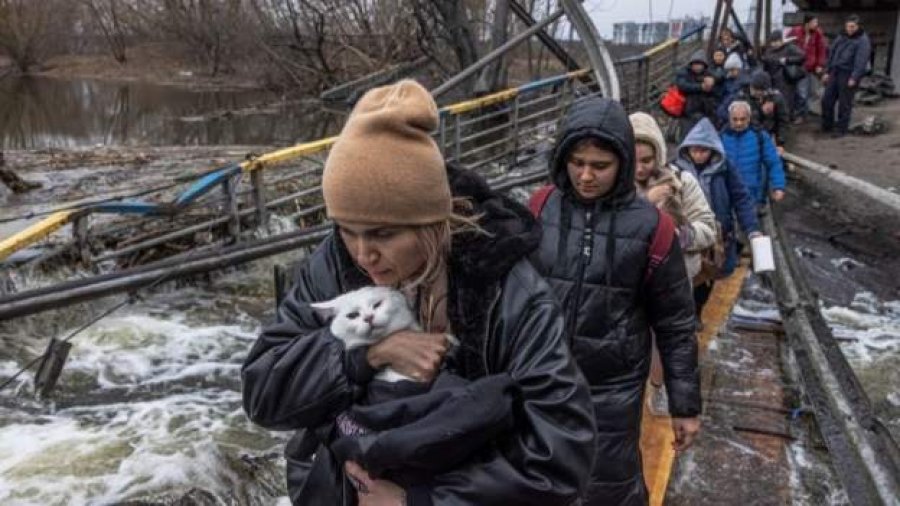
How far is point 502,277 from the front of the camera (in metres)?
1.42

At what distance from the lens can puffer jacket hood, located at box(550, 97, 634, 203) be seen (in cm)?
240

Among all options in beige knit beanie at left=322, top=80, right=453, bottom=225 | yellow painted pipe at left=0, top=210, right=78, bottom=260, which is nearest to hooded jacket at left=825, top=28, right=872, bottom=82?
yellow painted pipe at left=0, top=210, right=78, bottom=260

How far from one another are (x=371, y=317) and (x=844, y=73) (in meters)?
13.0

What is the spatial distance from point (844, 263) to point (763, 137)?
7.67ft

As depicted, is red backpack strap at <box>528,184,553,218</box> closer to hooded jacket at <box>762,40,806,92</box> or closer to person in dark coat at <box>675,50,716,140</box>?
person in dark coat at <box>675,50,716,140</box>

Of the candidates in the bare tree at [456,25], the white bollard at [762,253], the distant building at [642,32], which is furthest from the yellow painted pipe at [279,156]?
the distant building at [642,32]

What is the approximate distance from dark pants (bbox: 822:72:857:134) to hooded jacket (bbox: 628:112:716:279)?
10.4 m

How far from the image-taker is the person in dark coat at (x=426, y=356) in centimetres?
130

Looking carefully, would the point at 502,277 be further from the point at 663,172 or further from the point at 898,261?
the point at 898,261

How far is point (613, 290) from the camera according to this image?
240cm

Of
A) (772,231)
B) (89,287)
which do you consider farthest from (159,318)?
(772,231)

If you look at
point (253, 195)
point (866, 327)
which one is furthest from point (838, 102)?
point (253, 195)

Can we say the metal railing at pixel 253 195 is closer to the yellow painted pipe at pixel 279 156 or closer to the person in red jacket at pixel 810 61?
the yellow painted pipe at pixel 279 156

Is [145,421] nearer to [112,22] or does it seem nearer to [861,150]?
[861,150]
